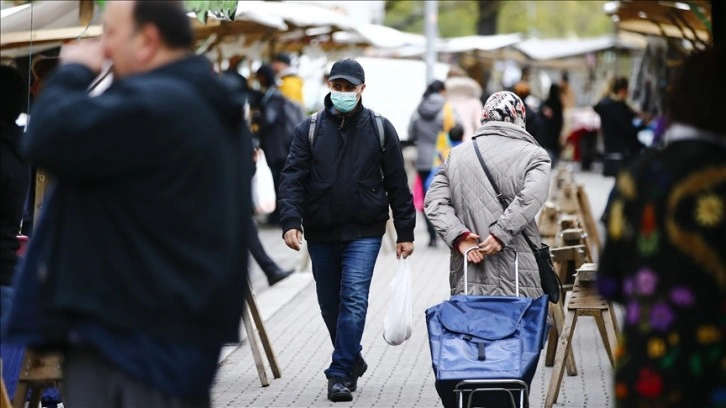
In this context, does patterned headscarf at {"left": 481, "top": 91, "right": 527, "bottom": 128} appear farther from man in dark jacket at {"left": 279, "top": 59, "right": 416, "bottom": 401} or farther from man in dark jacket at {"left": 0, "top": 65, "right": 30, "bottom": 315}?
man in dark jacket at {"left": 0, "top": 65, "right": 30, "bottom": 315}

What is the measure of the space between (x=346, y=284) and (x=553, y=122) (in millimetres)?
26091

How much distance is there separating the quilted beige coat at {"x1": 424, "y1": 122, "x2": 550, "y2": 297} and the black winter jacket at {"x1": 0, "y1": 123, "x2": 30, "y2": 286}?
9.10 feet

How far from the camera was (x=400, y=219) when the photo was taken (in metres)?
8.90

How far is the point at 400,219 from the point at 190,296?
5.00 meters

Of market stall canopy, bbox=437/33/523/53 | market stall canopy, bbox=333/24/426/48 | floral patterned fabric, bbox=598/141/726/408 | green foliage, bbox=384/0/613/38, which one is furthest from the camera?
green foliage, bbox=384/0/613/38

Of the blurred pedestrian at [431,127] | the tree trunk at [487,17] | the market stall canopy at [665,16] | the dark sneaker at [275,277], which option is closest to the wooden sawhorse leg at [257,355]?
the dark sneaker at [275,277]

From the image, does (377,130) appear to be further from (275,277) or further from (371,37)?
(371,37)

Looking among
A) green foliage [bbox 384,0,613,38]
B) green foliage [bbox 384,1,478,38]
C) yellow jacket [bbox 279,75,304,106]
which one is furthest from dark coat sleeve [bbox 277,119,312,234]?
green foliage [bbox 384,1,478,38]

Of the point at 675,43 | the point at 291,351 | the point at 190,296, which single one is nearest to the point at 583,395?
the point at 291,351

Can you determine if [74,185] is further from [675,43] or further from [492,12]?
[492,12]

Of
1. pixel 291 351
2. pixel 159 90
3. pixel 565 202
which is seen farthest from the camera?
pixel 565 202

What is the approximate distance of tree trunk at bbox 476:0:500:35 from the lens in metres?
38.7

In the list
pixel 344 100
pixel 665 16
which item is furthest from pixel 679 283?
pixel 665 16

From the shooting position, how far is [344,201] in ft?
28.7
